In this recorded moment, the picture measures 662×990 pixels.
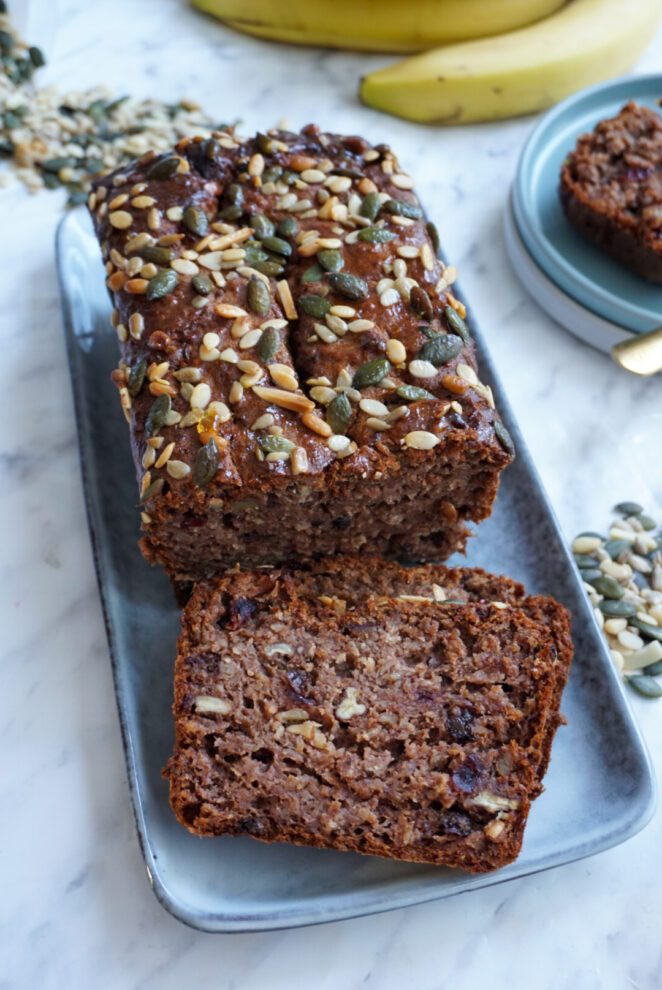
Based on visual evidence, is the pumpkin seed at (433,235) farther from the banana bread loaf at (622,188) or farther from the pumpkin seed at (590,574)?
the pumpkin seed at (590,574)

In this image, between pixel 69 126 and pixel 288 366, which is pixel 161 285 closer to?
pixel 288 366

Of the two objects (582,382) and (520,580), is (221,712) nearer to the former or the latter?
(520,580)

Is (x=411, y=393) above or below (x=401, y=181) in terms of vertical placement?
below

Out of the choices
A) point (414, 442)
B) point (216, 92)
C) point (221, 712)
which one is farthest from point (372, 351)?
point (216, 92)

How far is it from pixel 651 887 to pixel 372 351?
4.98 ft

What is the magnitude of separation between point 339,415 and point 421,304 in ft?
1.39

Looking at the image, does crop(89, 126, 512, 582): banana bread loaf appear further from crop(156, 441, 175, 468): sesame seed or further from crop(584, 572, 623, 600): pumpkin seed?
crop(584, 572, 623, 600): pumpkin seed

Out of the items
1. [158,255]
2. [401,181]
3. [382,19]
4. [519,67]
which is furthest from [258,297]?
[382,19]

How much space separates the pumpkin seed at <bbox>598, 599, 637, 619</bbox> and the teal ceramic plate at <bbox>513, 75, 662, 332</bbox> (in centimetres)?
102

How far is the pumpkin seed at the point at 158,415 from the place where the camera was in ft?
8.05

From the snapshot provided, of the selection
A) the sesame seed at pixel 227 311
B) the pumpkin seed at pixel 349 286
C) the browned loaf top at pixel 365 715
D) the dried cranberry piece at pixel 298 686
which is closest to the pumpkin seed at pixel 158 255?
the sesame seed at pixel 227 311

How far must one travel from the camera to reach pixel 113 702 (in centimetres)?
265

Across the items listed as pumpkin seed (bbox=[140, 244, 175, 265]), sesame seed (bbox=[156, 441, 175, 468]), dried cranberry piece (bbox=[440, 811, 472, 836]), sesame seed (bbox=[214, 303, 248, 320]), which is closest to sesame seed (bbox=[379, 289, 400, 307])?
sesame seed (bbox=[214, 303, 248, 320])

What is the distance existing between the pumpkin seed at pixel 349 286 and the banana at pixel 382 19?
6.48 ft
